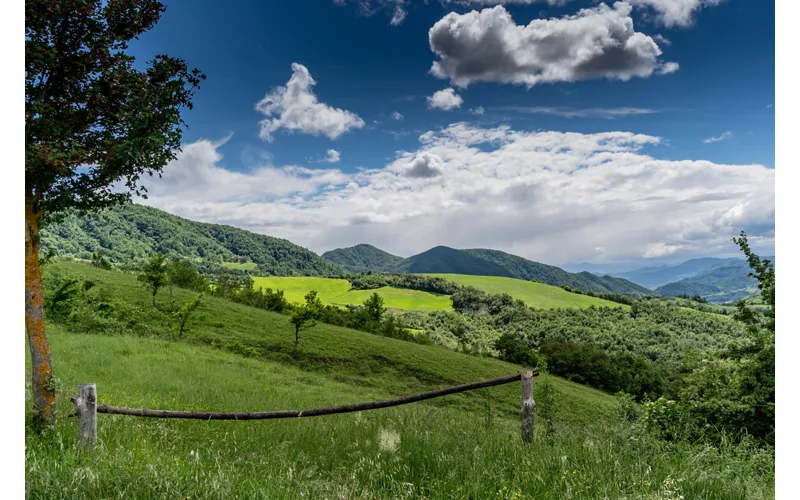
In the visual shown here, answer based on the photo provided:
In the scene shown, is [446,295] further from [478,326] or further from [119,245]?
[119,245]

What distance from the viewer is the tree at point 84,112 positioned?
6.03 meters

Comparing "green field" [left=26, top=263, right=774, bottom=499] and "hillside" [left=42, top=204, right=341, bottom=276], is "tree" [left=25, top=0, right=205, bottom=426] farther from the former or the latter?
"hillside" [left=42, top=204, right=341, bottom=276]

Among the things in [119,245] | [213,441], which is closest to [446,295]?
[119,245]

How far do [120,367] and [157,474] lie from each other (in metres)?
14.7

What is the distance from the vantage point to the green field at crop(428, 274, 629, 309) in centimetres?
10894

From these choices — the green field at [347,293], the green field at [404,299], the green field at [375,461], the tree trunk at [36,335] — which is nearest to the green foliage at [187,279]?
the green field at [347,293]

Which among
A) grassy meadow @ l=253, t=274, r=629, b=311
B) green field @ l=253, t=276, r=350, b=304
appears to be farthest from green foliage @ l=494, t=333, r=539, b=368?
green field @ l=253, t=276, r=350, b=304

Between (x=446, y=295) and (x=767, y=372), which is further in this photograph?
(x=446, y=295)

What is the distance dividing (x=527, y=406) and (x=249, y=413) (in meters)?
3.71

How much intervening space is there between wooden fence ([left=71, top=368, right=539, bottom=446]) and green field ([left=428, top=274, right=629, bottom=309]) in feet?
355

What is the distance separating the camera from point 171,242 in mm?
92188

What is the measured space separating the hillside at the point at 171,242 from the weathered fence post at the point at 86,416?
4542 cm

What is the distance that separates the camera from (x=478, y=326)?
3853 inches
